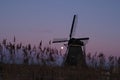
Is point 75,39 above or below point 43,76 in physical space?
above

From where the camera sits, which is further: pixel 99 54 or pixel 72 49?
pixel 72 49

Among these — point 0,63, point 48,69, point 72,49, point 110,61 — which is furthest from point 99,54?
A: point 72,49

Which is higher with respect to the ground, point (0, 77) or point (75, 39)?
point (75, 39)

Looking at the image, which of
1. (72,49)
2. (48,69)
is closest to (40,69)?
(48,69)

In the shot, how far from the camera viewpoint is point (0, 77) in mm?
11359

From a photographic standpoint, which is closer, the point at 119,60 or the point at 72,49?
the point at 119,60

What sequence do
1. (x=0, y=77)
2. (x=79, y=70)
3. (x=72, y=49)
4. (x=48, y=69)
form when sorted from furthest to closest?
(x=72, y=49) → (x=79, y=70) → (x=48, y=69) → (x=0, y=77)

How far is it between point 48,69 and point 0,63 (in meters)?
2.10

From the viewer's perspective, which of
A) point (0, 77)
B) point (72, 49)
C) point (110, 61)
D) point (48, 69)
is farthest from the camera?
point (72, 49)

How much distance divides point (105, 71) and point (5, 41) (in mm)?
4877

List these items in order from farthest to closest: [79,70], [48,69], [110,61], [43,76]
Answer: [110,61] < [79,70] < [48,69] < [43,76]

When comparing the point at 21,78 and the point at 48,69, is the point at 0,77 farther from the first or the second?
the point at 48,69

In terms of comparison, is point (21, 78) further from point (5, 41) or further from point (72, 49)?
point (72, 49)

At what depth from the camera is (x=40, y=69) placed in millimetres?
12922
